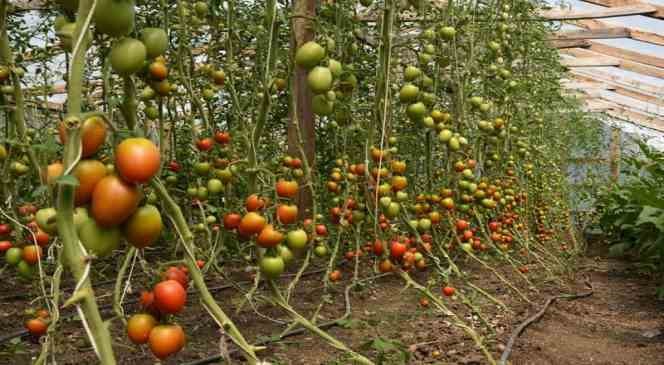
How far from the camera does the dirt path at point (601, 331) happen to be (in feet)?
7.35

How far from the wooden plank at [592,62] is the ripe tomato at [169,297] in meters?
7.66

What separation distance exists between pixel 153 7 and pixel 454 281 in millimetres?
2020

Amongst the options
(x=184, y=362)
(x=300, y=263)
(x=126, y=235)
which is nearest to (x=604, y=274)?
(x=300, y=263)

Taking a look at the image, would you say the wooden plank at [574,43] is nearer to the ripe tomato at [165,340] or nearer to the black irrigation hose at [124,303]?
the black irrigation hose at [124,303]

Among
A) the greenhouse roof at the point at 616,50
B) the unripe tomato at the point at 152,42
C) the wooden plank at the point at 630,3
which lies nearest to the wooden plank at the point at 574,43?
the greenhouse roof at the point at 616,50

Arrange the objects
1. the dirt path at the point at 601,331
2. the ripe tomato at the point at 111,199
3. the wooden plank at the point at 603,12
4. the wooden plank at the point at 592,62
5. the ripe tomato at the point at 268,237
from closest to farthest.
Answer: the ripe tomato at the point at 111,199 < the ripe tomato at the point at 268,237 < the dirt path at the point at 601,331 < the wooden plank at the point at 603,12 < the wooden plank at the point at 592,62

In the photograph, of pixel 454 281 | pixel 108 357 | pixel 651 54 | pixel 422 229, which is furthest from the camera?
pixel 651 54

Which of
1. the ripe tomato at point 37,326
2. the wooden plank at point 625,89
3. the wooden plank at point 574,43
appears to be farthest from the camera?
the wooden plank at point 625,89

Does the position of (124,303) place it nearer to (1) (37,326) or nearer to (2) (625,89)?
(1) (37,326)

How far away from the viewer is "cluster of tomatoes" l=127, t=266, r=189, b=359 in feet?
2.41

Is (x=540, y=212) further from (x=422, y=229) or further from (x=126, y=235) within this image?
(x=126, y=235)

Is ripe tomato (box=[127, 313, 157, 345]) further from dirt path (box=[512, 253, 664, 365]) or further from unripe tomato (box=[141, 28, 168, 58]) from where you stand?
dirt path (box=[512, 253, 664, 365])

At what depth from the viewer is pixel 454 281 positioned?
3.32m

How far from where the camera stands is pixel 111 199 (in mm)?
580
